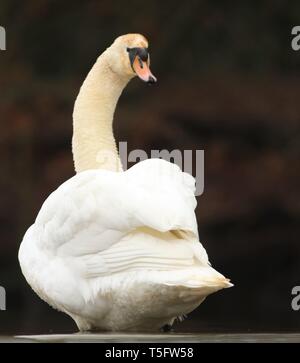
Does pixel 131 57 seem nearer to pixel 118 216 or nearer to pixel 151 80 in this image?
pixel 151 80

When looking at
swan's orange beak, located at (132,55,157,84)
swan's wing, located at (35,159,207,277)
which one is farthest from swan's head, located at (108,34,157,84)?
swan's wing, located at (35,159,207,277)

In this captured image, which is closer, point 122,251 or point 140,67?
point 122,251

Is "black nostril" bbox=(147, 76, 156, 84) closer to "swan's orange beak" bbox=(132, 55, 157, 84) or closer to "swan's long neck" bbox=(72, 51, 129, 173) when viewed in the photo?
"swan's orange beak" bbox=(132, 55, 157, 84)

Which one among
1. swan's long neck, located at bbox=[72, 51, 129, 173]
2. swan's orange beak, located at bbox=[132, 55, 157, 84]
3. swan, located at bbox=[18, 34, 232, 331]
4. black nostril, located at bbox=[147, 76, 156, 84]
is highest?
swan's orange beak, located at bbox=[132, 55, 157, 84]

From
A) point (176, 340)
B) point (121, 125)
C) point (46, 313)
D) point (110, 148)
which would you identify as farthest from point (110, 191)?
point (121, 125)

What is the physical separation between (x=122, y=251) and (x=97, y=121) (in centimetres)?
147

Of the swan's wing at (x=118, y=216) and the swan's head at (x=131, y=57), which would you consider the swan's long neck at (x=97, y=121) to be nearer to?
the swan's head at (x=131, y=57)

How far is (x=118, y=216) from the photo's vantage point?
479 centimetres

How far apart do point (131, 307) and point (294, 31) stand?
552 centimetres

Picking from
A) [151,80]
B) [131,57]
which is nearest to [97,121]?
[131,57]

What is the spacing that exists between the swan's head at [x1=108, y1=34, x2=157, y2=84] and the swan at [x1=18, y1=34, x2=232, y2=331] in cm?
99

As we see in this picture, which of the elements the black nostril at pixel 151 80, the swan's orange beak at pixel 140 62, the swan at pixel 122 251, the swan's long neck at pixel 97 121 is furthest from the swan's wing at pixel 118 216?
the swan's orange beak at pixel 140 62

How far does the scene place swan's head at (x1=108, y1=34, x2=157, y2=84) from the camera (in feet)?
19.6

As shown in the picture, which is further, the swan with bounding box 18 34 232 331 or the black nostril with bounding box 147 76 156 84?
the black nostril with bounding box 147 76 156 84
